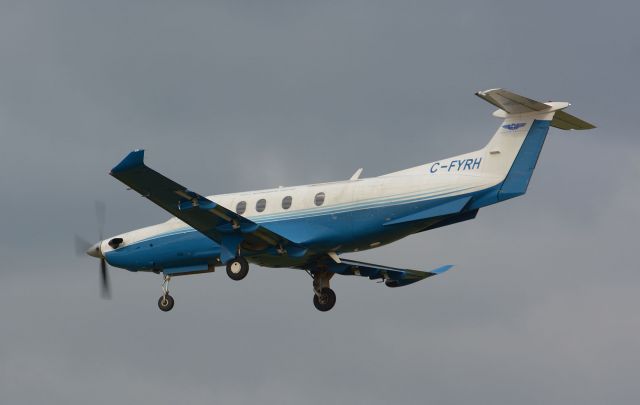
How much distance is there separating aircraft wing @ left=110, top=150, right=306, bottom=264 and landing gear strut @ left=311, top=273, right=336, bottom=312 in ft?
11.4

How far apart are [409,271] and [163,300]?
9.01 meters

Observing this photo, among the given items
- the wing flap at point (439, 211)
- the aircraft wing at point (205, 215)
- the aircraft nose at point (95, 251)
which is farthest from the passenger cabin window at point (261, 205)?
the aircraft nose at point (95, 251)

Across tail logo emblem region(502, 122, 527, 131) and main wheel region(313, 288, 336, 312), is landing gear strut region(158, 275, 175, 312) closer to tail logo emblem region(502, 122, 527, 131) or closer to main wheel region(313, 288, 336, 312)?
main wheel region(313, 288, 336, 312)

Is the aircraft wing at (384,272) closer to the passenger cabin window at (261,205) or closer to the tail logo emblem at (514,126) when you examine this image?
the passenger cabin window at (261,205)

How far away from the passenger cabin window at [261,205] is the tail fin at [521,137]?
8048 millimetres

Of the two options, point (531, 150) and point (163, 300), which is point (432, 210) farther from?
point (163, 300)

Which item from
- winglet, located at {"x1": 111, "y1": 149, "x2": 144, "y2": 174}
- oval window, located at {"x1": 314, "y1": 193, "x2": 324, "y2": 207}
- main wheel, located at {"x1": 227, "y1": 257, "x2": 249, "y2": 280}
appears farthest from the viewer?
oval window, located at {"x1": 314, "y1": 193, "x2": 324, "y2": 207}

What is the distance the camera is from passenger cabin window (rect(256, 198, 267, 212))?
172ft

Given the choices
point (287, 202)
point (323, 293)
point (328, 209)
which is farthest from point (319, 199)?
point (323, 293)

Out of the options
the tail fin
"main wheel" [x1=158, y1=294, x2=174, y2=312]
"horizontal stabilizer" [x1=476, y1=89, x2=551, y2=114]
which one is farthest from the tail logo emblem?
"main wheel" [x1=158, y1=294, x2=174, y2=312]

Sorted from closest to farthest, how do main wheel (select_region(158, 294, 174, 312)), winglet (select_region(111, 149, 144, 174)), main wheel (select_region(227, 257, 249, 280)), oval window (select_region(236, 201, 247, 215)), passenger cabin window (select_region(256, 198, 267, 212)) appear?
winglet (select_region(111, 149, 144, 174)) → main wheel (select_region(227, 257, 249, 280)) → passenger cabin window (select_region(256, 198, 267, 212)) → oval window (select_region(236, 201, 247, 215)) → main wheel (select_region(158, 294, 174, 312))

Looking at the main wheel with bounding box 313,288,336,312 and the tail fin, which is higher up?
the tail fin

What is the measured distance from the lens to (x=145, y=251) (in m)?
54.8

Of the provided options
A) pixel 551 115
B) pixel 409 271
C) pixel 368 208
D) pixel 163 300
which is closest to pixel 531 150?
pixel 551 115
